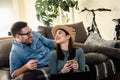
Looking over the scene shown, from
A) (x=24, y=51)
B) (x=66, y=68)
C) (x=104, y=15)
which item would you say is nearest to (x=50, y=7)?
(x=104, y=15)

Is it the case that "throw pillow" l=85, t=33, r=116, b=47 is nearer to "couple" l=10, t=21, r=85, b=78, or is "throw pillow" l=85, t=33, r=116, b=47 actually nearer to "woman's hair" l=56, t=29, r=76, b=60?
"couple" l=10, t=21, r=85, b=78

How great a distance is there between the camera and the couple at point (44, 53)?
2.10m

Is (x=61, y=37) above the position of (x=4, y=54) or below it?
above

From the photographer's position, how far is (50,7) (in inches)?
189

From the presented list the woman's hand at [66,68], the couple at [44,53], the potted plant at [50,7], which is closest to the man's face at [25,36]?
the couple at [44,53]

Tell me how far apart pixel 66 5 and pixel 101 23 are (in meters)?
0.81

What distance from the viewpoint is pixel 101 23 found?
4.89 meters

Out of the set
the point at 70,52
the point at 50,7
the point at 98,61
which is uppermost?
the point at 50,7

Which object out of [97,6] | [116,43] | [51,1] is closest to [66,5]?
[51,1]

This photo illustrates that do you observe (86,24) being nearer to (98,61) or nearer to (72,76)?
(98,61)

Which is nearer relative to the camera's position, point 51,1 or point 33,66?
point 33,66

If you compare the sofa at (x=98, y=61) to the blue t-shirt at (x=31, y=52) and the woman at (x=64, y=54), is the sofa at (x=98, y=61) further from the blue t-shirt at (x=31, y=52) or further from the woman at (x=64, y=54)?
the woman at (x=64, y=54)

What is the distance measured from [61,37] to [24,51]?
0.47m

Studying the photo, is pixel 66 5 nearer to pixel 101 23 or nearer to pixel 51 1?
pixel 51 1
